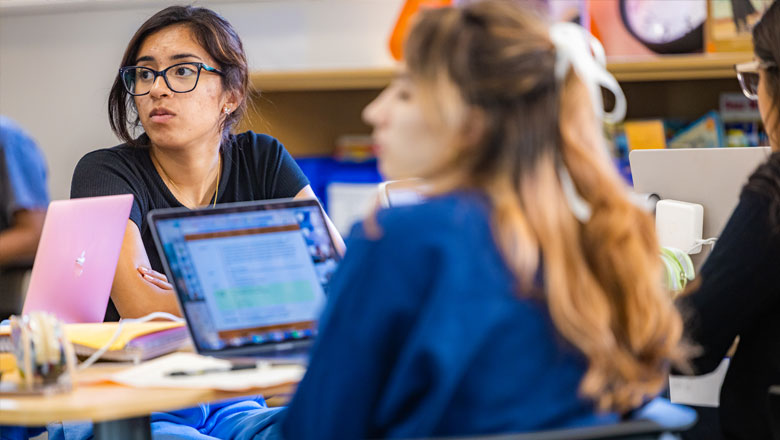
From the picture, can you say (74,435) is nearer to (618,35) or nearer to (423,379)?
(423,379)

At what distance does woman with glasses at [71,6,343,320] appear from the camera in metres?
2.21

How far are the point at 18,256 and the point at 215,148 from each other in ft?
2.69

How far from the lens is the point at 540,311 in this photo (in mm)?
957

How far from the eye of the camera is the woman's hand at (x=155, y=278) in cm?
197

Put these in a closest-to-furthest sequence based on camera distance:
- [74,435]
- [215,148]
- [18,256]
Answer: [74,435]
[215,148]
[18,256]

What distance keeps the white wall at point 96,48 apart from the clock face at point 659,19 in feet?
2.75

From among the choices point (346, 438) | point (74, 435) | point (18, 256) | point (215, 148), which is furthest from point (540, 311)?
point (18, 256)

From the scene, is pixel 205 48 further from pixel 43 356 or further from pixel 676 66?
pixel 676 66

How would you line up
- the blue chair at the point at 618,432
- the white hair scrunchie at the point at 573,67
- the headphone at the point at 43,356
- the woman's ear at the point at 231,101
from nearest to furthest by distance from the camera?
the blue chair at the point at 618,432, the white hair scrunchie at the point at 573,67, the headphone at the point at 43,356, the woman's ear at the point at 231,101

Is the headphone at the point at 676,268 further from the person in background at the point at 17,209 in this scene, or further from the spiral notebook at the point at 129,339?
the person in background at the point at 17,209

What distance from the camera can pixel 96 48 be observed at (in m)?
3.77

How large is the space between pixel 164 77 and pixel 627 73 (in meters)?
1.75

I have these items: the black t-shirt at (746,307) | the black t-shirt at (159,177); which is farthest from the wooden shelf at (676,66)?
the black t-shirt at (746,307)

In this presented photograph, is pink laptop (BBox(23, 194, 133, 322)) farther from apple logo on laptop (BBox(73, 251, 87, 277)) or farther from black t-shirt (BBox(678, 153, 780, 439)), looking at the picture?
black t-shirt (BBox(678, 153, 780, 439))
